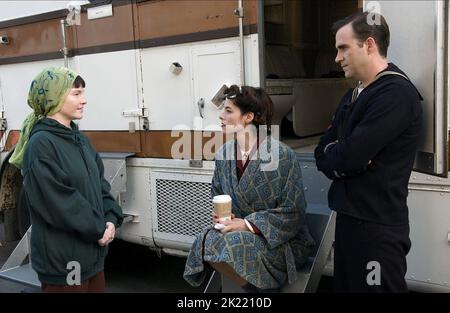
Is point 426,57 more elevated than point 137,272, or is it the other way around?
point 426,57

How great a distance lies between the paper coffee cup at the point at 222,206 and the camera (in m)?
2.25

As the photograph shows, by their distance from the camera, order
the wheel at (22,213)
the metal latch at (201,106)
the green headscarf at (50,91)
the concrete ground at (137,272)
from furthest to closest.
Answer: the wheel at (22,213), the concrete ground at (137,272), the metal latch at (201,106), the green headscarf at (50,91)

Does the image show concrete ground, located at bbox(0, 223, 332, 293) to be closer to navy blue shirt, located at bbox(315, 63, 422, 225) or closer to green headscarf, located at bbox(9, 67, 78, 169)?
green headscarf, located at bbox(9, 67, 78, 169)

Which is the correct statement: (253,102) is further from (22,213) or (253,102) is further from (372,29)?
(22,213)

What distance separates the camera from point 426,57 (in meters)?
2.14

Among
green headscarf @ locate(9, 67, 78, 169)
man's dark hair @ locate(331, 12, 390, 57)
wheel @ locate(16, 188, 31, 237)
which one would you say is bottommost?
wheel @ locate(16, 188, 31, 237)

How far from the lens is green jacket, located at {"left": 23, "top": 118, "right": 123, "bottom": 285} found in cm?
211

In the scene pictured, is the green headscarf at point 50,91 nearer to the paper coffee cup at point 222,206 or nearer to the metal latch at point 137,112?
the paper coffee cup at point 222,206

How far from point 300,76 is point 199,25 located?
1728 millimetres

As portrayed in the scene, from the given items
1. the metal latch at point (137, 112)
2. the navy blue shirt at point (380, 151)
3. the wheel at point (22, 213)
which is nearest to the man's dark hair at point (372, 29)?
the navy blue shirt at point (380, 151)

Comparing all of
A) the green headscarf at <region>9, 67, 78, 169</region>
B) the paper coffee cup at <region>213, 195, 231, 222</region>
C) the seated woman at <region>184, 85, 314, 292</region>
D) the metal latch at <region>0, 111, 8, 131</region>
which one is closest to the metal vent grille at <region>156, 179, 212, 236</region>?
the seated woman at <region>184, 85, 314, 292</region>

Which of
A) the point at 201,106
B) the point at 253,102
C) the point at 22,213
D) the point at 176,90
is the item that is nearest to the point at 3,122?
the point at 22,213

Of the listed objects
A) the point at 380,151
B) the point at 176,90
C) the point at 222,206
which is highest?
the point at 176,90

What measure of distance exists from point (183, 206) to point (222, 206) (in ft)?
4.66
